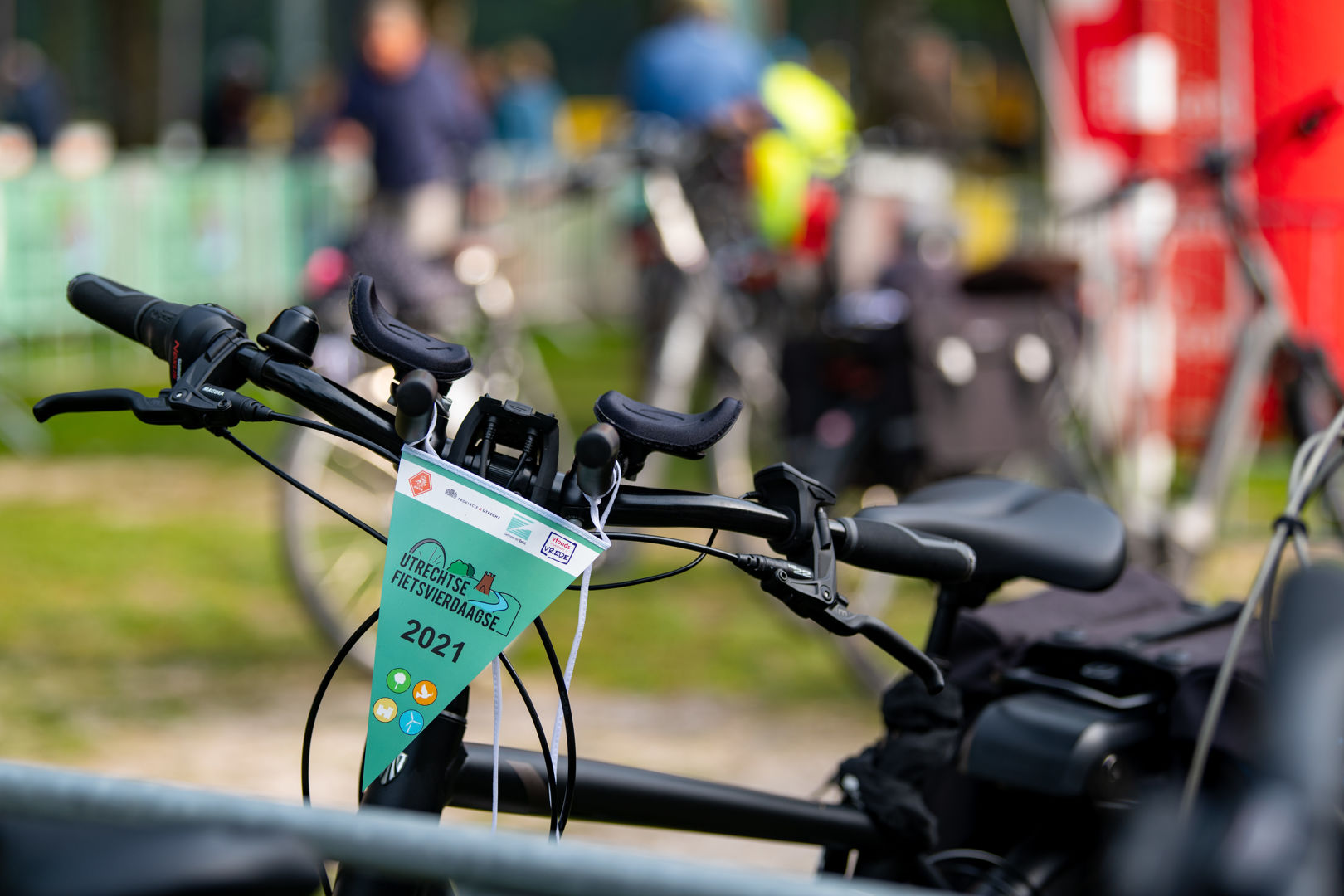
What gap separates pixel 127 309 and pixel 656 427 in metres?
0.58

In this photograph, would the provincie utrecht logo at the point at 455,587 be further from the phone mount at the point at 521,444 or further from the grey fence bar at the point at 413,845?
the grey fence bar at the point at 413,845

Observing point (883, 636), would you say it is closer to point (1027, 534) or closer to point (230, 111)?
point (1027, 534)

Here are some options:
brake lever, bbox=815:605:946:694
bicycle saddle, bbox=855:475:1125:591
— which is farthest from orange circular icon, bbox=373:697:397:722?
bicycle saddle, bbox=855:475:1125:591

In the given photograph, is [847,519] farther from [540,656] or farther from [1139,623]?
[540,656]

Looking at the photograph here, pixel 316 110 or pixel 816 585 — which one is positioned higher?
pixel 816 585

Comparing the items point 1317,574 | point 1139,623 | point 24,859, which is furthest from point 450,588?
point 1139,623

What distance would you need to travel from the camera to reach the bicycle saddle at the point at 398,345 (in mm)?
1485

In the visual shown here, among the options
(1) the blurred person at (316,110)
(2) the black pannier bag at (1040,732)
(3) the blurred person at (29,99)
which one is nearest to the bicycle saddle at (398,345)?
(2) the black pannier bag at (1040,732)

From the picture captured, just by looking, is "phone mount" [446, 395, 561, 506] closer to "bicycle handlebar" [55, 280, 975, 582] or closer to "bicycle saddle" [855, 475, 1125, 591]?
"bicycle handlebar" [55, 280, 975, 582]

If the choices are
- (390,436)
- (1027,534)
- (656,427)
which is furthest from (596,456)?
(1027,534)

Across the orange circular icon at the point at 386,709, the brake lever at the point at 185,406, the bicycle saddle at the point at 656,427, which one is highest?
the bicycle saddle at the point at 656,427

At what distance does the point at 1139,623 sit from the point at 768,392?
324 cm

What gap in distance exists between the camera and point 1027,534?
2.05m

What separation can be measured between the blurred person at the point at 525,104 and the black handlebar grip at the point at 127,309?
1592 centimetres
